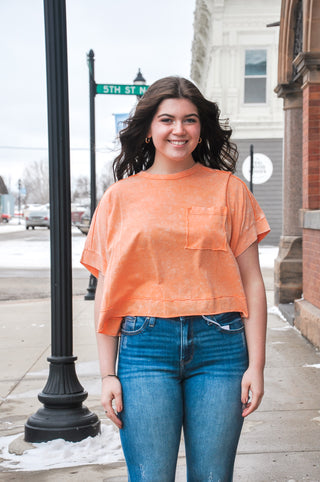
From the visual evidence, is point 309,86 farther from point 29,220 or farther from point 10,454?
point 29,220

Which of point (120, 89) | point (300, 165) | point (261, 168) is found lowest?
point (300, 165)

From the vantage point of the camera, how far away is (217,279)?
7.77 ft

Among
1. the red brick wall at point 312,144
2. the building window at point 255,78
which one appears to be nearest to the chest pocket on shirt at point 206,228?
the red brick wall at point 312,144

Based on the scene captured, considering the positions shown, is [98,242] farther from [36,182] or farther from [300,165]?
[36,182]

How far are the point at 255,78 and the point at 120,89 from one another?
48.5ft

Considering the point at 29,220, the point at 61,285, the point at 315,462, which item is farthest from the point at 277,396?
the point at 29,220

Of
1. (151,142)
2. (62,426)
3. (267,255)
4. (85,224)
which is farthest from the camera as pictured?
(85,224)

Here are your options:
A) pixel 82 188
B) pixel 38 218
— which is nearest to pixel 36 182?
pixel 82 188

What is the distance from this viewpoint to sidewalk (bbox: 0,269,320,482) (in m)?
4.09

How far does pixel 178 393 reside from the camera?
228 centimetres

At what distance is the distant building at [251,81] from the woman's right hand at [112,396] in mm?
24384

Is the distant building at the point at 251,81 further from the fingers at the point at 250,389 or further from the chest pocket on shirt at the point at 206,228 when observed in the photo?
the fingers at the point at 250,389

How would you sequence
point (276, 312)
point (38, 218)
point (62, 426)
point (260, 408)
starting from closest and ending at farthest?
point (62, 426) → point (260, 408) → point (276, 312) → point (38, 218)

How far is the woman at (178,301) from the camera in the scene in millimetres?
2266
